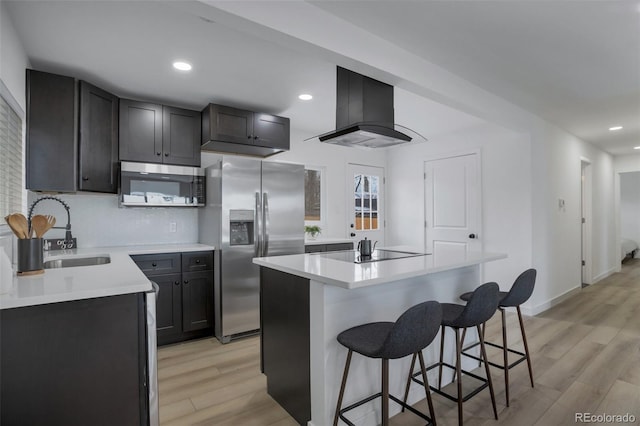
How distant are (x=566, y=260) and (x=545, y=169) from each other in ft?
5.04

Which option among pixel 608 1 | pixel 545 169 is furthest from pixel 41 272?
pixel 545 169

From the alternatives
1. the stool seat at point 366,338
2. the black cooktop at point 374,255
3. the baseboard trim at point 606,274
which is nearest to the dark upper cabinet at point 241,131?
the black cooktop at point 374,255

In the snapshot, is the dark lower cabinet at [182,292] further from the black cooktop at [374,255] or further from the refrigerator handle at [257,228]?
the black cooktop at [374,255]

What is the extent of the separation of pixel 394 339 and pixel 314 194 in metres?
3.60

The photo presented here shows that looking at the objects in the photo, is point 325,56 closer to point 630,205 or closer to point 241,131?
point 241,131

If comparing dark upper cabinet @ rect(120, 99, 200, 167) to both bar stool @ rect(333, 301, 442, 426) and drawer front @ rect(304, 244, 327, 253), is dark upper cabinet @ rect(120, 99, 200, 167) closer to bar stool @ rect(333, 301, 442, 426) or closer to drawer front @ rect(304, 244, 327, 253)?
→ drawer front @ rect(304, 244, 327, 253)

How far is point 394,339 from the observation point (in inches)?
61.0

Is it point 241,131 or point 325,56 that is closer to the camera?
point 325,56

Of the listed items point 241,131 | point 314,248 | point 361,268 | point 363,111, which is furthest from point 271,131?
point 361,268

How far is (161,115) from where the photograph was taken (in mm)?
3469

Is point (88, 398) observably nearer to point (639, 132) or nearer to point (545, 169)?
point (545, 169)

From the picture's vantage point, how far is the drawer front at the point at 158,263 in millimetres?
3123

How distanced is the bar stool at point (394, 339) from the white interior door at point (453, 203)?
3230 millimetres

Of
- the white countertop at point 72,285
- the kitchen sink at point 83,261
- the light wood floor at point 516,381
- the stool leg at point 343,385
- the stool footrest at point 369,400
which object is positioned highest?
the white countertop at point 72,285
